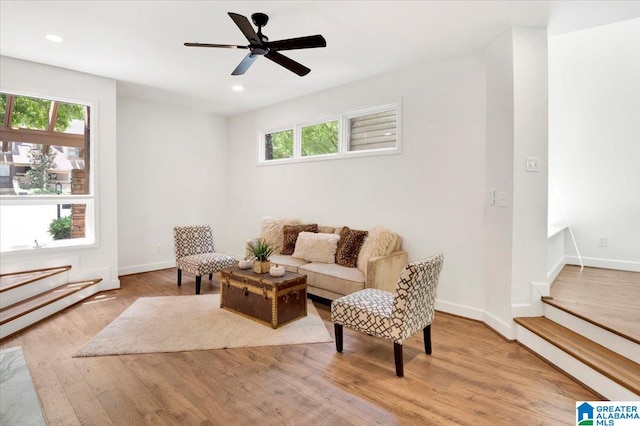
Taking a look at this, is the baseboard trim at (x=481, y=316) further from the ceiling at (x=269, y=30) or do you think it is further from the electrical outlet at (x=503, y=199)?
the ceiling at (x=269, y=30)

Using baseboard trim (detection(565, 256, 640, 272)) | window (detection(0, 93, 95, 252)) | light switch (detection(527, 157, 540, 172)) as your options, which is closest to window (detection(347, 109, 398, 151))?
light switch (detection(527, 157, 540, 172))

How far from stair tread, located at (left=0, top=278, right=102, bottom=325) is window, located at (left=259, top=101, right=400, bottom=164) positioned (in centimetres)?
337

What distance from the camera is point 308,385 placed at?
2324 mm

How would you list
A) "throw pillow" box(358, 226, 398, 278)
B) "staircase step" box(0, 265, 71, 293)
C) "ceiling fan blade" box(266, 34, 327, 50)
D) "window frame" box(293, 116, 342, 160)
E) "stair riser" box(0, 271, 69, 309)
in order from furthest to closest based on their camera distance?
"window frame" box(293, 116, 342, 160) < "throw pillow" box(358, 226, 398, 278) < "staircase step" box(0, 265, 71, 293) < "stair riser" box(0, 271, 69, 309) < "ceiling fan blade" box(266, 34, 327, 50)

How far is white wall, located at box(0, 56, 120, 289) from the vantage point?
3965 millimetres

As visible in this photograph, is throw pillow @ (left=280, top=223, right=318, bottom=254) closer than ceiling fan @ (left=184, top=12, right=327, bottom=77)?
No

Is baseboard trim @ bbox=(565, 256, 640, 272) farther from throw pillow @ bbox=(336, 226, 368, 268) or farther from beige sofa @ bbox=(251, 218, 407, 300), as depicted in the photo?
throw pillow @ bbox=(336, 226, 368, 268)

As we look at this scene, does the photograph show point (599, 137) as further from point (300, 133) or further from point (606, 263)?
point (300, 133)

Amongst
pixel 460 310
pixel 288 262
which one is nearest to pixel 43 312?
pixel 288 262

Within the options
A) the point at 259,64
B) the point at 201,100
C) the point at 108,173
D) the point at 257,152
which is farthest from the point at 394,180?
the point at 108,173

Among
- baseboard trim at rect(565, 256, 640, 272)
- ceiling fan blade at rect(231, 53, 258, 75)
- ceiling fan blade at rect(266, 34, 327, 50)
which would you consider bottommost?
baseboard trim at rect(565, 256, 640, 272)

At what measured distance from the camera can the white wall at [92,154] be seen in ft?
13.0

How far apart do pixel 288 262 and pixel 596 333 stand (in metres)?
3.21

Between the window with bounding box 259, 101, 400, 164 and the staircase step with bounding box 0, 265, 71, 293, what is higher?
the window with bounding box 259, 101, 400, 164
